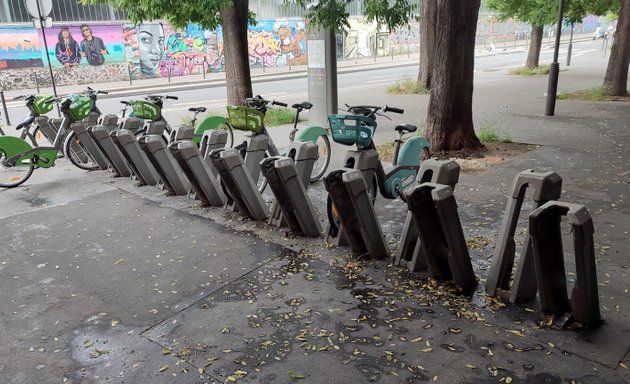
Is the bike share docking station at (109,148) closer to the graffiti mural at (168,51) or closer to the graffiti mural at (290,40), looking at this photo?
the graffiti mural at (168,51)


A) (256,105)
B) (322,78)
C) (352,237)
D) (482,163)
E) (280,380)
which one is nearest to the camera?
(280,380)

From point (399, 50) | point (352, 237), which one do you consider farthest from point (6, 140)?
point (399, 50)

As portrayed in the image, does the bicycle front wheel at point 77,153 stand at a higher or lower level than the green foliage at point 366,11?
lower

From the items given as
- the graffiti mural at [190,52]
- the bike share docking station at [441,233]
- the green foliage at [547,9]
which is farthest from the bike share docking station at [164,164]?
the graffiti mural at [190,52]

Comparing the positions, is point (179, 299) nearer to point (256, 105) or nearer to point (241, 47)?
point (256, 105)

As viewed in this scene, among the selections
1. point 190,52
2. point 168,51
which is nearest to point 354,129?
point 168,51

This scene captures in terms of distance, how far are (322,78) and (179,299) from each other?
7903mm

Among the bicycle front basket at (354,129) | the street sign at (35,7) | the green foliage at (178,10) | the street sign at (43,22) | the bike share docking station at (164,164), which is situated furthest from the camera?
the street sign at (35,7)

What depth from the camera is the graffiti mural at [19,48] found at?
25.8 meters

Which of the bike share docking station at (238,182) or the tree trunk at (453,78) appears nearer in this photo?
the bike share docking station at (238,182)

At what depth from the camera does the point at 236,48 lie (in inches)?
454

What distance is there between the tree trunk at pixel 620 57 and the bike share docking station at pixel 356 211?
510 inches

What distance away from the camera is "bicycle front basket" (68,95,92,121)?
8.30 m

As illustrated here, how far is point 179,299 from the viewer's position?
3951 mm
